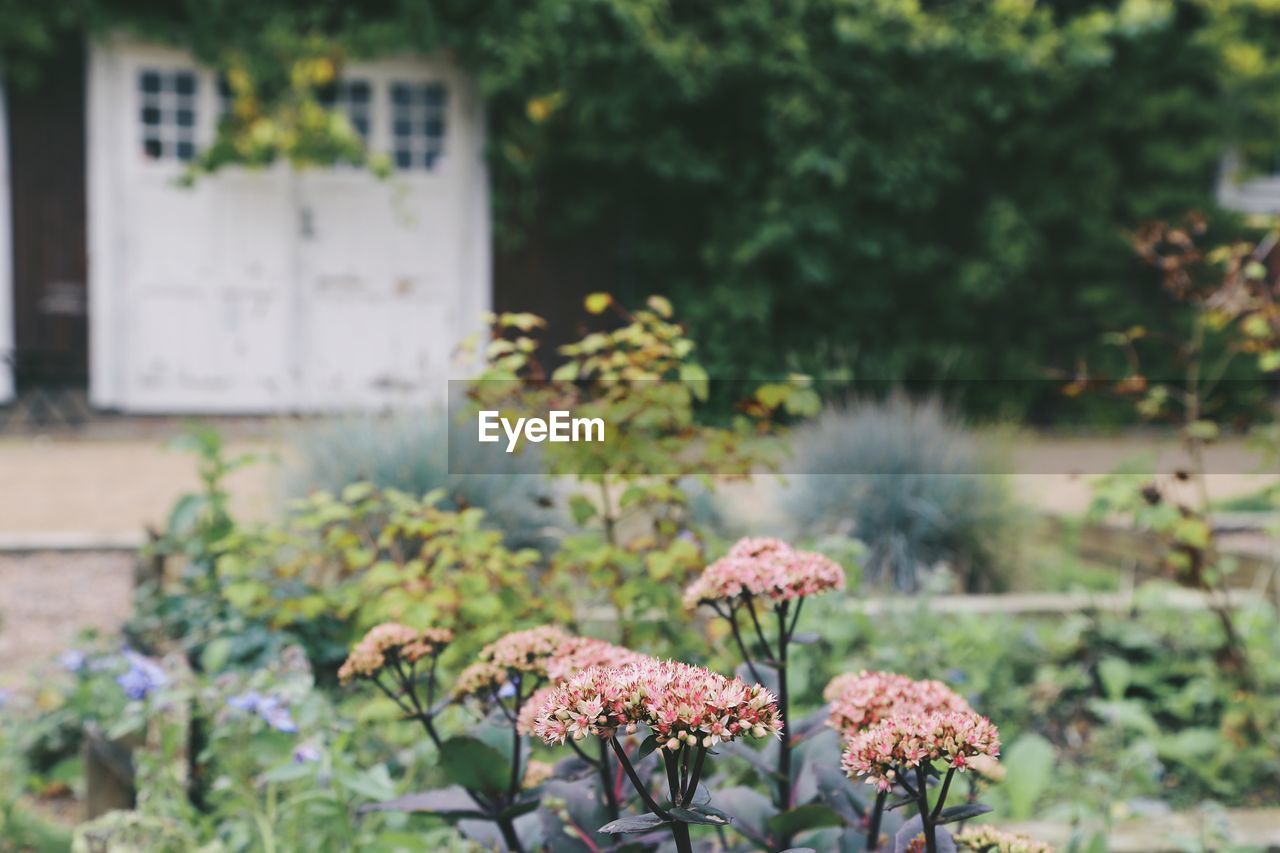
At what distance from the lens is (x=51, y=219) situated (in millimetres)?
7699

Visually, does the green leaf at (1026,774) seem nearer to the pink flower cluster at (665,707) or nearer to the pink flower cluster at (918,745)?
the pink flower cluster at (918,745)

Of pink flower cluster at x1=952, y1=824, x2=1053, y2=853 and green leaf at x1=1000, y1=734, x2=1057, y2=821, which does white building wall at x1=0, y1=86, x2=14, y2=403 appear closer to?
green leaf at x1=1000, y1=734, x2=1057, y2=821

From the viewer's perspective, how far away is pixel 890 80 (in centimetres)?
792

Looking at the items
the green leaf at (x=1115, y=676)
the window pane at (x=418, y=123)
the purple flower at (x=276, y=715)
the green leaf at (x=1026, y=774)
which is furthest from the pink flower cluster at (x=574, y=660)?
the window pane at (x=418, y=123)

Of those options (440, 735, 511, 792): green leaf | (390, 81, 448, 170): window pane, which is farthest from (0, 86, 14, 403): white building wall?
(440, 735, 511, 792): green leaf

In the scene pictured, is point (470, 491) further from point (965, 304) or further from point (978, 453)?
point (965, 304)

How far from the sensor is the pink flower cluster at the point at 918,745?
2.73 ft

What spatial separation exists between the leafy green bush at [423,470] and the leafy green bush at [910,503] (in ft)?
2.86

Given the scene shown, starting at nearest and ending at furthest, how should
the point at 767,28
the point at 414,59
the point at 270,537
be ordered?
the point at 270,537, the point at 767,28, the point at 414,59

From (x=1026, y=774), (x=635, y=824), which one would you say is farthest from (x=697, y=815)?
(x=1026, y=774)

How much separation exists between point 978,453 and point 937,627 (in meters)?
1.37

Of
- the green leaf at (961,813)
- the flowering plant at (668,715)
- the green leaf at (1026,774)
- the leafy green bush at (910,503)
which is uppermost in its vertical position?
the flowering plant at (668,715)

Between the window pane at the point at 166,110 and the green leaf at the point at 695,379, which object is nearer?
the green leaf at the point at 695,379

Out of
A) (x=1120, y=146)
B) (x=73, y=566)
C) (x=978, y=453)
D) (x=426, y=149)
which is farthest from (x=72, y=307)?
(x=1120, y=146)
